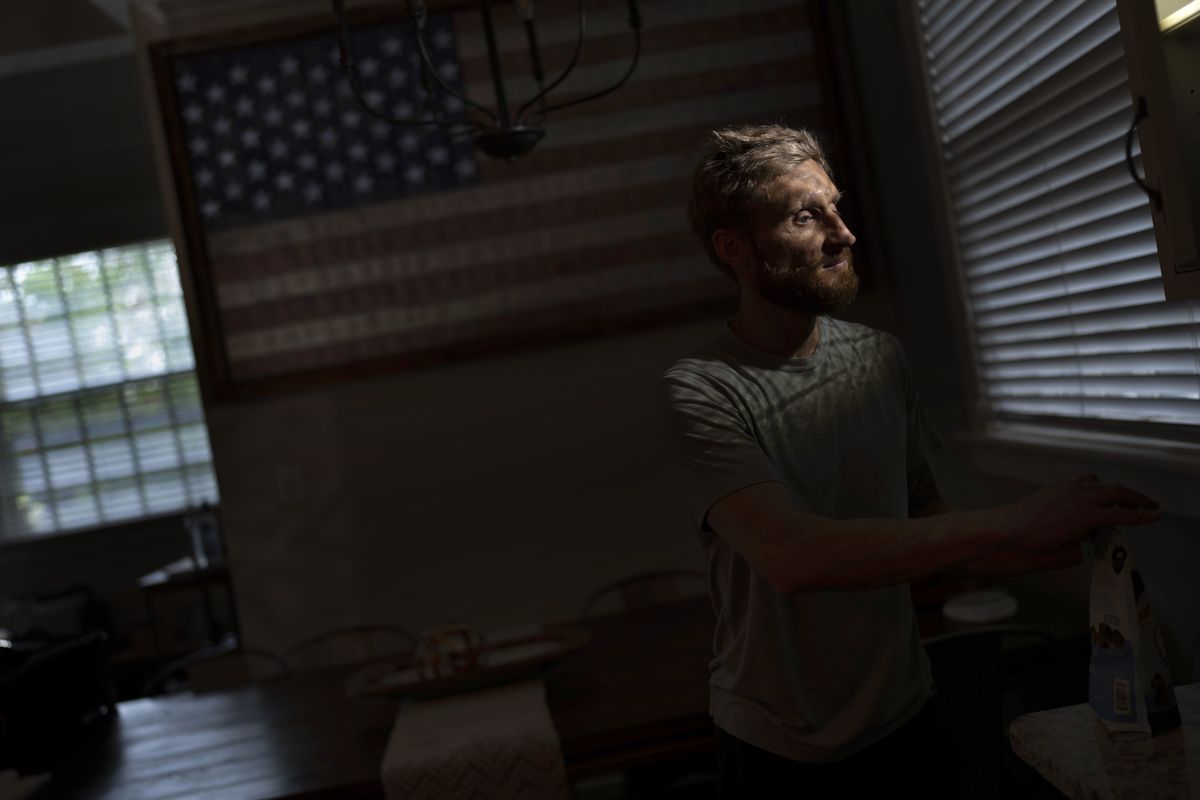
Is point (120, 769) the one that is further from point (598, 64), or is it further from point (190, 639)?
point (190, 639)

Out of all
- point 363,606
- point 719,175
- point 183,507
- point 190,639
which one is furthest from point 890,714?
point 183,507

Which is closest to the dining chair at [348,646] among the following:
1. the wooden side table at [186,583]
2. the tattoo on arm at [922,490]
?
the tattoo on arm at [922,490]

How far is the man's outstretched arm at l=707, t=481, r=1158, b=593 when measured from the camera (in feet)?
4.06

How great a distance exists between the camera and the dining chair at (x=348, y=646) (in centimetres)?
364

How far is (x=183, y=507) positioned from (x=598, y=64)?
5388mm

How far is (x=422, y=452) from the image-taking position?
382cm

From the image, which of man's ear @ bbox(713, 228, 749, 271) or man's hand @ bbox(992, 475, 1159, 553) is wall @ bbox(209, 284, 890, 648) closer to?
man's ear @ bbox(713, 228, 749, 271)

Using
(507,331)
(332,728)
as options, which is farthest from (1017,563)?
(507,331)

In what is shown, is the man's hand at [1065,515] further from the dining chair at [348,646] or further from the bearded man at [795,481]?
the dining chair at [348,646]

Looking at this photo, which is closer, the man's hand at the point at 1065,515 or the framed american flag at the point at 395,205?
the man's hand at the point at 1065,515

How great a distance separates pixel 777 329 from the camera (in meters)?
1.67

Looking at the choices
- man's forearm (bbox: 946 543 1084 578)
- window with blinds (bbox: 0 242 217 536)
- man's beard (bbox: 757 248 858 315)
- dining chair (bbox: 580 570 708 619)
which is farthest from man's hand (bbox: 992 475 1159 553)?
window with blinds (bbox: 0 242 217 536)

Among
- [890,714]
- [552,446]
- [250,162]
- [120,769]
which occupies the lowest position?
[120,769]

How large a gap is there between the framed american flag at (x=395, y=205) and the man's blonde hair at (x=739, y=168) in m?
2.08
